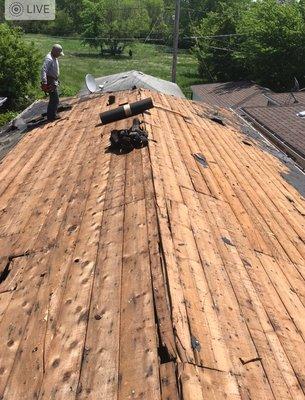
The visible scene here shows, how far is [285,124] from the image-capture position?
13.1m

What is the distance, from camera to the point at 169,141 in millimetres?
7754

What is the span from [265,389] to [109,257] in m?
1.92

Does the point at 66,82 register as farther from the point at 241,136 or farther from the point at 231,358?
the point at 231,358

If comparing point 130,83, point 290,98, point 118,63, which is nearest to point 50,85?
point 130,83

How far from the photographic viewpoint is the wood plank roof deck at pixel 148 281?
117 inches

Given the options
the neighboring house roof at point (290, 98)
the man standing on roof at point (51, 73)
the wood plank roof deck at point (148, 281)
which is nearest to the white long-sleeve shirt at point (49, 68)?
the man standing on roof at point (51, 73)

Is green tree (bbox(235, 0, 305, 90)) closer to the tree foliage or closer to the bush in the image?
the tree foliage

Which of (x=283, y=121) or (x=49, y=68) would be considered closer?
(x=49, y=68)

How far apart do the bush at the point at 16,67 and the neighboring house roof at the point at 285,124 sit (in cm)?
1768

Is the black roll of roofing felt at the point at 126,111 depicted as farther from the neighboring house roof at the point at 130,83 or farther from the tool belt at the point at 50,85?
the neighboring house roof at the point at 130,83

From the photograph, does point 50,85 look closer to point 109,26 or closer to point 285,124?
point 285,124

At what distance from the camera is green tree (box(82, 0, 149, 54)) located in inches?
2516

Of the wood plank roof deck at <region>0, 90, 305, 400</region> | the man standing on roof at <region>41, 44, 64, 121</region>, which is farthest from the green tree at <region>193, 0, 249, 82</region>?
the wood plank roof deck at <region>0, 90, 305, 400</region>

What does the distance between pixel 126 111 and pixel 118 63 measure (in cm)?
4996
